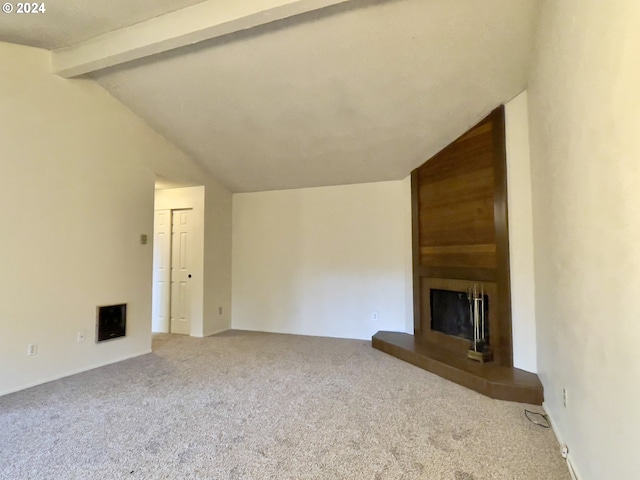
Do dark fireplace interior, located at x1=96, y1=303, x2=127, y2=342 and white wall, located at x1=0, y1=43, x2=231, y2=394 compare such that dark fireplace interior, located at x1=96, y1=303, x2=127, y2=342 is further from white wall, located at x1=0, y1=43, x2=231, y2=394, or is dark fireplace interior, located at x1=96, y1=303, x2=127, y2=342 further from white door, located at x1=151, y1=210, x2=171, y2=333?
white door, located at x1=151, y1=210, x2=171, y2=333

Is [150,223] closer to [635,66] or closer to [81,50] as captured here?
[81,50]

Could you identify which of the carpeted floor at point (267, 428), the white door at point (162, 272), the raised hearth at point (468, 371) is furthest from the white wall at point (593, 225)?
the white door at point (162, 272)

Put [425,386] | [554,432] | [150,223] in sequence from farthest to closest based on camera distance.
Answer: [150,223]
[425,386]
[554,432]

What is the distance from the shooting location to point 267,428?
2.40m

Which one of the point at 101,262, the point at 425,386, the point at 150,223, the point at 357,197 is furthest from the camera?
the point at 357,197

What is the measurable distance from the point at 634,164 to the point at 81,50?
13.8 ft

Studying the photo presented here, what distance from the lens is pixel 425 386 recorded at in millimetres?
3203

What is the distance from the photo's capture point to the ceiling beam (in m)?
2.58

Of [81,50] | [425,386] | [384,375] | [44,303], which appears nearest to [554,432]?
[425,386]

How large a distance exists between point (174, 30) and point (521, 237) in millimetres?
3386

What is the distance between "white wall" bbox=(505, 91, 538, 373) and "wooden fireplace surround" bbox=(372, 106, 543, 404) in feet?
0.18

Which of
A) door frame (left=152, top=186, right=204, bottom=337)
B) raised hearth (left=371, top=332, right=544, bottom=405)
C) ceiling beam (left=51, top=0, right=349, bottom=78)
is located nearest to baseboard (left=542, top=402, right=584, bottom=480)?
→ raised hearth (left=371, top=332, right=544, bottom=405)

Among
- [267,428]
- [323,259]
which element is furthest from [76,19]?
[323,259]

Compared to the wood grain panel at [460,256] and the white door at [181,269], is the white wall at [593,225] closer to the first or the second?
the wood grain panel at [460,256]
